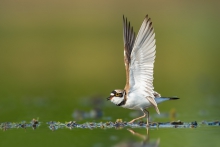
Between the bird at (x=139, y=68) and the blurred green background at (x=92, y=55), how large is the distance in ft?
4.28

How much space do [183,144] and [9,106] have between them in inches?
242

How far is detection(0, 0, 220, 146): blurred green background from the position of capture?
15016mm

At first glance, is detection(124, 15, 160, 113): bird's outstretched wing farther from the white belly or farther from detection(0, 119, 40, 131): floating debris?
detection(0, 119, 40, 131): floating debris

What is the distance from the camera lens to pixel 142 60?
11.4 metres

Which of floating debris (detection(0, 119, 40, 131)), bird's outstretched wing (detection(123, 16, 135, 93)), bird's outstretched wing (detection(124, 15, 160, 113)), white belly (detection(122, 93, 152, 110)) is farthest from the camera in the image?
floating debris (detection(0, 119, 40, 131))

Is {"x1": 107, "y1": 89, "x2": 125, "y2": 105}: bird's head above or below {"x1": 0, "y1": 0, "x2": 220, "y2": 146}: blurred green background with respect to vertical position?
below

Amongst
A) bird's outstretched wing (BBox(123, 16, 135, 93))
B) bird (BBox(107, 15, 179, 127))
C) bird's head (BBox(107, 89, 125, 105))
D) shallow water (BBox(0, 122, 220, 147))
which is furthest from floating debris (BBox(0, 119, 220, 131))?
bird's outstretched wing (BBox(123, 16, 135, 93))

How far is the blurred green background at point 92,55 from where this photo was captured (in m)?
15.0

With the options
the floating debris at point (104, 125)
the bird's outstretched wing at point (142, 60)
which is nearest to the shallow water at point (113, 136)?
the floating debris at point (104, 125)

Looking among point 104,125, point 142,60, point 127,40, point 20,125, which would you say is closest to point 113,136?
point 104,125

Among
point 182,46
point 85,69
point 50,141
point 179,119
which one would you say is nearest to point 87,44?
point 182,46

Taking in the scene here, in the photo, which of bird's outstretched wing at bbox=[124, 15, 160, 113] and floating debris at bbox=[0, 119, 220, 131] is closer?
bird's outstretched wing at bbox=[124, 15, 160, 113]

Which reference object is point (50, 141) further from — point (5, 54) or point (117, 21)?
point (117, 21)

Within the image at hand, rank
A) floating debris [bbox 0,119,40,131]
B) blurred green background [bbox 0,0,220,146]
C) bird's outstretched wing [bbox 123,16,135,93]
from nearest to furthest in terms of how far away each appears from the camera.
Answer: bird's outstretched wing [bbox 123,16,135,93], floating debris [bbox 0,119,40,131], blurred green background [bbox 0,0,220,146]
